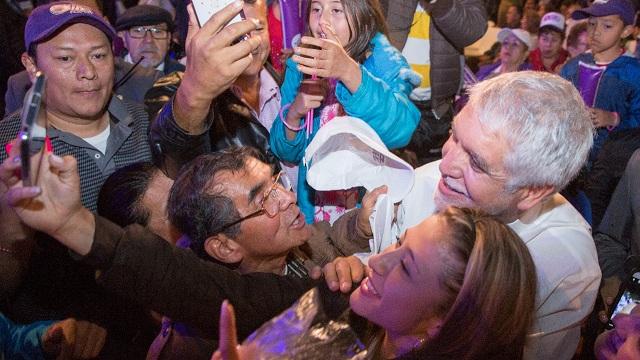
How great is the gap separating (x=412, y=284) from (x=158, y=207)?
120 centimetres

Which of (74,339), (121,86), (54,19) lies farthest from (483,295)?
(121,86)

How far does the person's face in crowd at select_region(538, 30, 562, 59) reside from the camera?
6074mm

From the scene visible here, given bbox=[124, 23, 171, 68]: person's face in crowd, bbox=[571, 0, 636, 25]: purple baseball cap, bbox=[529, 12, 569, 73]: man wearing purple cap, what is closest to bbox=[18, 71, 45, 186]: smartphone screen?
bbox=[124, 23, 171, 68]: person's face in crowd

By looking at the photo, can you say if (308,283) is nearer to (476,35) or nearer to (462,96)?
(476,35)

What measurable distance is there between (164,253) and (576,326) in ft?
4.88

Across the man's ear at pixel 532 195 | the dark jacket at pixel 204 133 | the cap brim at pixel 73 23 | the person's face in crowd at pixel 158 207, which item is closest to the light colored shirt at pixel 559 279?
the man's ear at pixel 532 195

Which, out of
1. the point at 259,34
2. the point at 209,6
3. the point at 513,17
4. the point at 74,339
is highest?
the point at 209,6

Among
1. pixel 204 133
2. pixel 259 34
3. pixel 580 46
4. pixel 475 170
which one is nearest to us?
pixel 475 170

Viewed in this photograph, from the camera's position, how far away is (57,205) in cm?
125

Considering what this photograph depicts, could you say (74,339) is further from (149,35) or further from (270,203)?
(149,35)

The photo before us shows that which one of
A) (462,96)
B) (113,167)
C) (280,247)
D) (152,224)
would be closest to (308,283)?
(280,247)

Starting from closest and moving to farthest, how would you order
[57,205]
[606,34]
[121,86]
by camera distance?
1. [57,205]
2. [121,86]
3. [606,34]

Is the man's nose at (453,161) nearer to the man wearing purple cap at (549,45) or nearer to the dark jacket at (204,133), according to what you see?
the dark jacket at (204,133)

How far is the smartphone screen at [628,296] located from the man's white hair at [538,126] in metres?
0.66
